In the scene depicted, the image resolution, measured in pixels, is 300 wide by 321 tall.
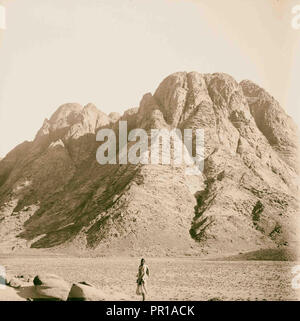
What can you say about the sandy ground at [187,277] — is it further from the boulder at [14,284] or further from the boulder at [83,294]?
the boulder at [83,294]

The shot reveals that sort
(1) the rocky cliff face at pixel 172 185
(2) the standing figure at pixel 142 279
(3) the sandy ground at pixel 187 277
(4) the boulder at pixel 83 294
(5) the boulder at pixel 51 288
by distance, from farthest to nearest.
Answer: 1. (1) the rocky cliff face at pixel 172 185
2. (3) the sandy ground at pixel 187 277
3. (5) the boulder at pixel 51 288
4. (2) the standing figure at pixel 142 279
5. (4) the boulder at pixel 83 294

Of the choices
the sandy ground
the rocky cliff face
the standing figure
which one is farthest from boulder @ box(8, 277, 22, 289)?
the rocky cliff face

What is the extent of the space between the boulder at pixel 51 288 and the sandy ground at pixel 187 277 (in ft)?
3.80

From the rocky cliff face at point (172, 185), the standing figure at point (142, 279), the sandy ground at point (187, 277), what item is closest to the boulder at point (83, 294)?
the standing figure at point (142, 279)

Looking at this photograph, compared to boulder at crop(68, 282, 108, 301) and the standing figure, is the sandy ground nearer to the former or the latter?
the standing figure

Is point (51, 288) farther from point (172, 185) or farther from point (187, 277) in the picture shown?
point (172, 185)

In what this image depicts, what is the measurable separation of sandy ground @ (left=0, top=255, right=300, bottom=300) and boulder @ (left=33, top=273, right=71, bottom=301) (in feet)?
3.80

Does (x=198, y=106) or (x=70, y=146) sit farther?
(x=70, y=146)

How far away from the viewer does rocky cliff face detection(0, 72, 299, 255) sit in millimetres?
46094

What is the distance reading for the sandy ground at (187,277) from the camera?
21.0 m

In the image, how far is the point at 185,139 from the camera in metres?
57.7

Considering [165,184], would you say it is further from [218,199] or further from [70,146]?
[70,146]

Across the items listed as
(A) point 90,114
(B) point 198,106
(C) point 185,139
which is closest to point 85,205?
(C) point 185,139

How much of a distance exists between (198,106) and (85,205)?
21054 millimetres
